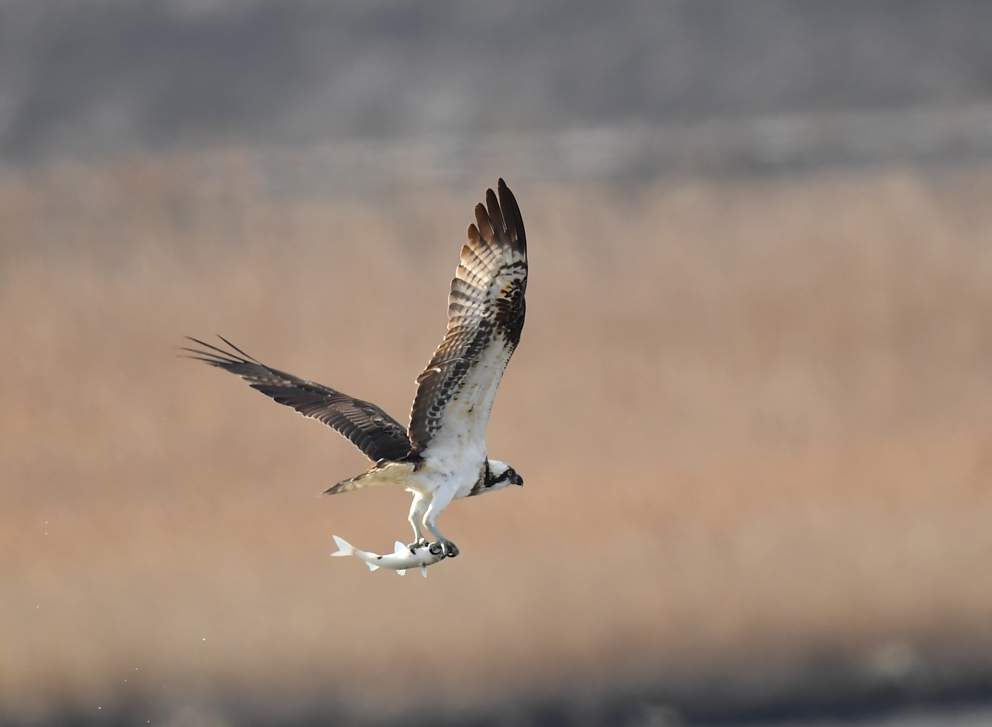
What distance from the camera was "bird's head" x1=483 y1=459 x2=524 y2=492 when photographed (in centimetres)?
948

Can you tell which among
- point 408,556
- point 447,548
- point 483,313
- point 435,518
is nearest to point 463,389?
point 483,313

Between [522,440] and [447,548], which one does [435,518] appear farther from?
[522,440]

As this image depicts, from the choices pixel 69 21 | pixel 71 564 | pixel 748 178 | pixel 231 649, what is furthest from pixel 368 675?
pixel 69 21

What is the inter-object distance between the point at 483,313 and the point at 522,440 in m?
11.3

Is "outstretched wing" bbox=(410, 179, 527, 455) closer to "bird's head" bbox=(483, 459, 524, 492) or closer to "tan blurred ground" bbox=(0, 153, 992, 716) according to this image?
"bird's head" bbox=(483, 459, 524, 492)

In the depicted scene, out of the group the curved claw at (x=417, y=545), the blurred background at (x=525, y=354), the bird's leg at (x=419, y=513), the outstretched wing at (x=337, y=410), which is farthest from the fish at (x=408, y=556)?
the blurred background at (x=525, y=354)

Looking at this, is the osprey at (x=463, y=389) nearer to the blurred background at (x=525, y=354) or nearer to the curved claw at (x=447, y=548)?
the curved claw at (x=447, y=548)

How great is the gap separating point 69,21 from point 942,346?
1693 cm

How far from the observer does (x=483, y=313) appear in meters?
8.73

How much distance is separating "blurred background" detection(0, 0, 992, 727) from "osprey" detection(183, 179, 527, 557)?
321 inches

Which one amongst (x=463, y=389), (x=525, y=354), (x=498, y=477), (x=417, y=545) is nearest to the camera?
(x=463, y=389)

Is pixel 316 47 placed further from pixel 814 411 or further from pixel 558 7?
pixel 814 411

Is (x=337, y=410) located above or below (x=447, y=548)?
above

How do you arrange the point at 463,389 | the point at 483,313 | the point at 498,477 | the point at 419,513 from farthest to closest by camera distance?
the point at 498,477 < the point at 419,513 < the point at 463,389 < the point at 483,313
